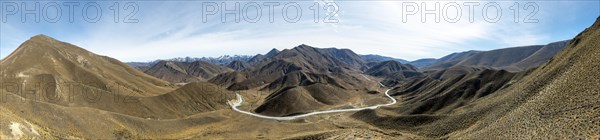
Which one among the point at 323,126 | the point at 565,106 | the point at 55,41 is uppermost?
the point at 55,41

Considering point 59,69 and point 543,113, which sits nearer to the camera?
point 543,113

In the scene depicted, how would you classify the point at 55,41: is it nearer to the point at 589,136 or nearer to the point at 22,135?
the point at 22,135

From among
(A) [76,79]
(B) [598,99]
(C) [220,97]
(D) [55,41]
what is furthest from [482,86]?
(D) [55,41]

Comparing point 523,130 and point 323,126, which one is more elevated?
point 523,130

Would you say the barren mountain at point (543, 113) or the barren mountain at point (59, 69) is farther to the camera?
the barren mountain at point (59, 69)

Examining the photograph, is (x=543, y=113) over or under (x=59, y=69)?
under

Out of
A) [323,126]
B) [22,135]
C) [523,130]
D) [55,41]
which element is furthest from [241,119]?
[55,41]

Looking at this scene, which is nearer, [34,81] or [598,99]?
[598,99]

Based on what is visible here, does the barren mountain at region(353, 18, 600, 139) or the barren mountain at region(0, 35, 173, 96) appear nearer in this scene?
the barren mountain at region(353, 18, 600, 139)

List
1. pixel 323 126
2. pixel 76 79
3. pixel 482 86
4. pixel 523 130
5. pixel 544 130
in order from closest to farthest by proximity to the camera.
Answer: pixel 544 130 → pixel 523 130 → pixel 323 126 → pixel 482 86 → pixel 76 79

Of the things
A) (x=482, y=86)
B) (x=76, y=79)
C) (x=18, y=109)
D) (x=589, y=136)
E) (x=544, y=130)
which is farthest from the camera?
(x=76, y=79)
